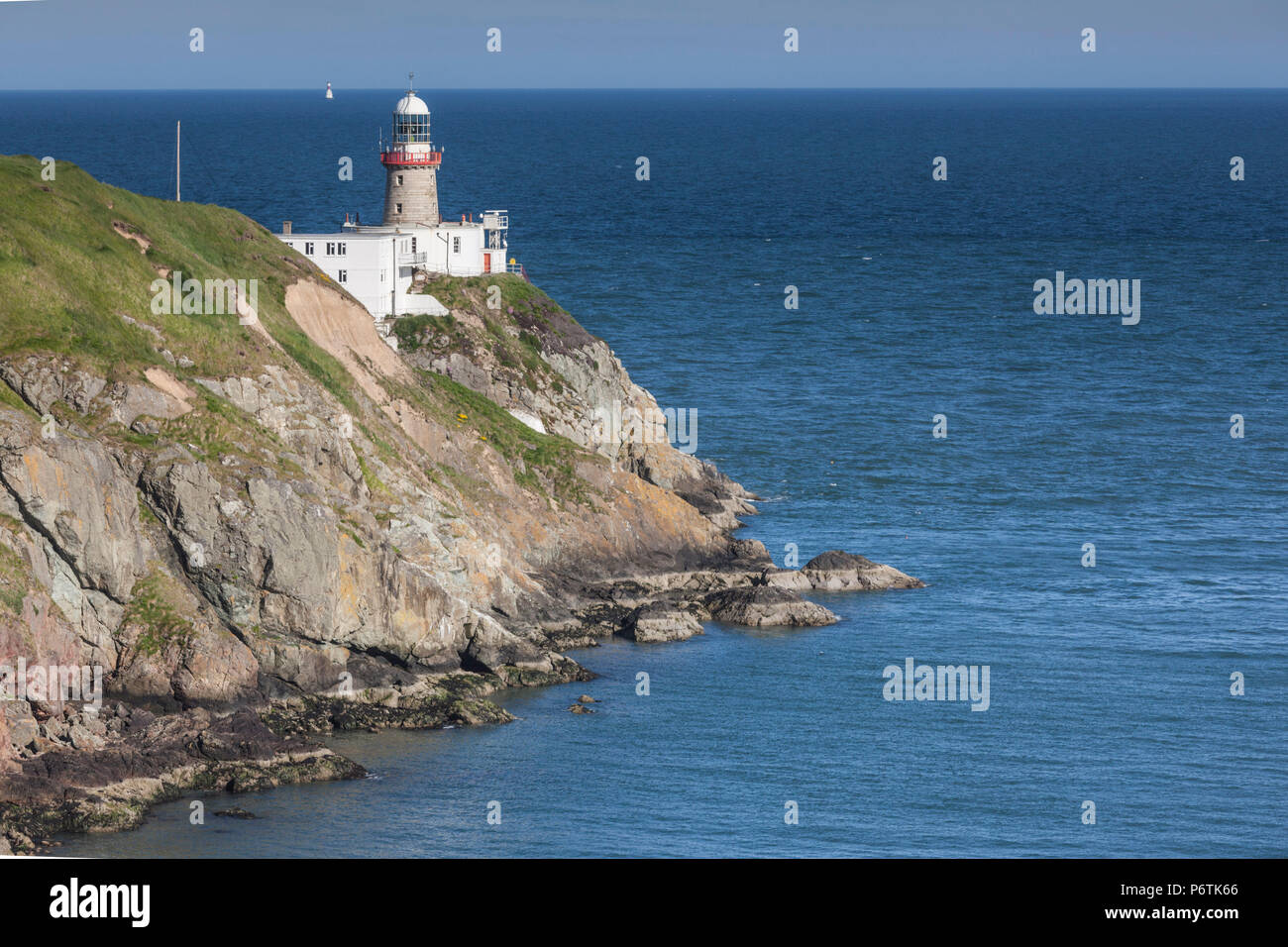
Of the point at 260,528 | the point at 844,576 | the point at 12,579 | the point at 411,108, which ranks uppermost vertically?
the point at 411,108

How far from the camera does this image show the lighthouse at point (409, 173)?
99.3 metres

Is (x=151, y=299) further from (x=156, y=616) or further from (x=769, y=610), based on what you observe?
(x=769, y=610)

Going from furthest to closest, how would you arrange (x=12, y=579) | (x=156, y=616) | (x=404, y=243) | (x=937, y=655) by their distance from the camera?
(x=404, y=243), (x=937, y=655), (x=156, y=616), (x=12, y=579)

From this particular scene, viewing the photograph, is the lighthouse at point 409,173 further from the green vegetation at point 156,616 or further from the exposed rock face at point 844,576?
the green vegetation at point 156,616

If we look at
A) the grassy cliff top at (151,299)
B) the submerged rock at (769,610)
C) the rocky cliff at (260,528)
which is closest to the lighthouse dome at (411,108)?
the rocky cliff at (260,528)

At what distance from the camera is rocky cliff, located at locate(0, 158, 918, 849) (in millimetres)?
53500

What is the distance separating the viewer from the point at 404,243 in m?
95.7

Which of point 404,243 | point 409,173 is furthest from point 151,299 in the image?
point 409,173

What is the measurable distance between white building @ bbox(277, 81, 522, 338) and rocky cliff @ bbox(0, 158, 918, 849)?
3511 mm

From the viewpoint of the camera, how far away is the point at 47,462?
55312mm

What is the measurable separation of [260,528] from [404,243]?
38.3 metres
